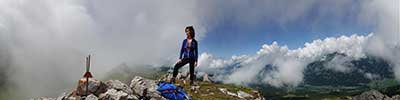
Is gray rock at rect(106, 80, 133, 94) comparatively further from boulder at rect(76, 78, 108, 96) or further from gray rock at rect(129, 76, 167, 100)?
boulder at rect(76, 78, 108, 96)

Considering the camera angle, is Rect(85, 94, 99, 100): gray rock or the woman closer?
the woman

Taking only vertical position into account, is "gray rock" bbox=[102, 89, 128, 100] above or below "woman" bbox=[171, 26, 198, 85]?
below

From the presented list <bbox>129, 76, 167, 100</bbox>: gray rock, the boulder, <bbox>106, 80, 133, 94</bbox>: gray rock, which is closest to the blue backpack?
<bbox>129, 76, 167, 100</bbox>: gray rock

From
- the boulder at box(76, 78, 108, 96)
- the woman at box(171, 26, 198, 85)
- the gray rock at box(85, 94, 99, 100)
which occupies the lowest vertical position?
the gray rock at box(85, 94, 99, 100)

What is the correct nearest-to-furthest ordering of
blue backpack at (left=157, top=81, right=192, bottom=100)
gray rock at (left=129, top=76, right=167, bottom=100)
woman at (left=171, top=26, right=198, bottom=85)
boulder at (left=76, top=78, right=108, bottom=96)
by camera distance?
1. woman at (left=171, top=26, right=198, bottom=85)
2. blue backpack at (left=157, top=81, right=192, bottom=100)
3. gray rock at (left=129, top=76, right=167, bottom=100)
4. boulder at (left=76, top=78, right=108, bottom=96)

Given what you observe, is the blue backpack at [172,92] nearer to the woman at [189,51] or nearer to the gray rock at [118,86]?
the woman at [189,51]

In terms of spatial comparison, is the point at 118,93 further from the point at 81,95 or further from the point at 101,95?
the point at 81,95

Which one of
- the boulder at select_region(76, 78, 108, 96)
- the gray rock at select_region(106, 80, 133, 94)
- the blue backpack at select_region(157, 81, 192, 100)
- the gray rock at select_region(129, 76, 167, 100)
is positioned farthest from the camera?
the gray rock at select_region(106, 80, 133, 94)

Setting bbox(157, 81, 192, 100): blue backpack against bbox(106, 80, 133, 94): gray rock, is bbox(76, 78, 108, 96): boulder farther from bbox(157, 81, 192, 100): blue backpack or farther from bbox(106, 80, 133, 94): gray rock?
bbox(157, 81, 192, 100): blue backpack

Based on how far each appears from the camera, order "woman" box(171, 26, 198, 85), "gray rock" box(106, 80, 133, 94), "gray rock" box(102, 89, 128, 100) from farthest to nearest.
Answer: "gray rock" box(106, 80, 133, 94) → "gray rock" box(102, 89, 128, 100) → "woman" box(171, 26, 198, 85)

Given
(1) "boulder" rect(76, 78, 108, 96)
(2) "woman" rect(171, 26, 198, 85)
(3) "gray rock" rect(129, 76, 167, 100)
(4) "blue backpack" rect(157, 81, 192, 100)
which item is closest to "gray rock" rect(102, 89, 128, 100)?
(1) "boulder" rect(76, 78, 108, 96)

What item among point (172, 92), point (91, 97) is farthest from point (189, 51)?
point (91, 97)

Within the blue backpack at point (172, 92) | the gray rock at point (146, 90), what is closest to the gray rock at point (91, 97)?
the gray rock at point (146, 90)

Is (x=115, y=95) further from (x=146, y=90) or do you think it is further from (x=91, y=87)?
(x=146, y=90)
